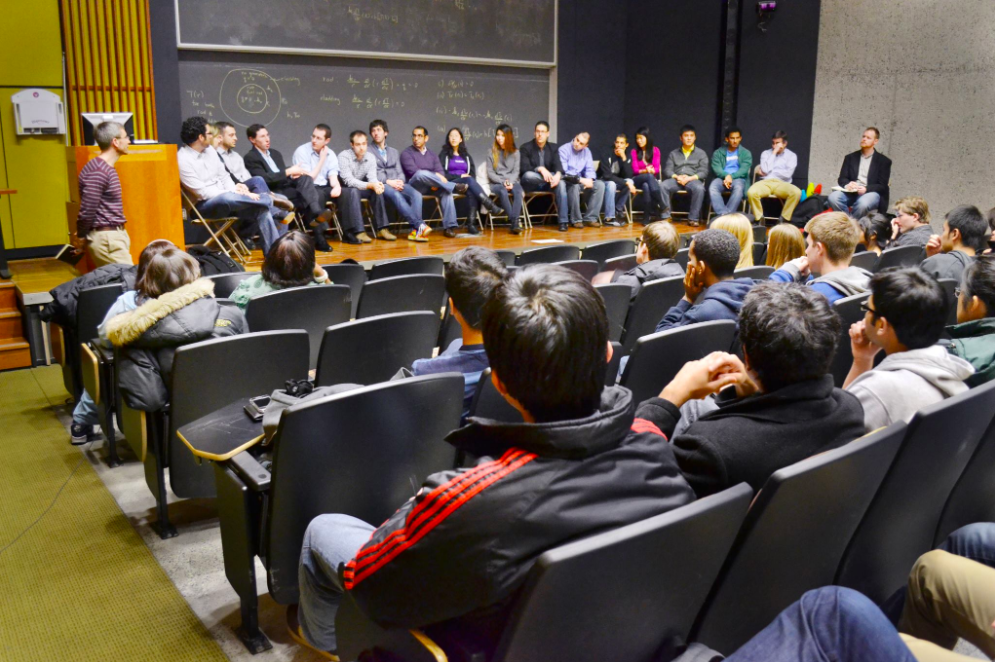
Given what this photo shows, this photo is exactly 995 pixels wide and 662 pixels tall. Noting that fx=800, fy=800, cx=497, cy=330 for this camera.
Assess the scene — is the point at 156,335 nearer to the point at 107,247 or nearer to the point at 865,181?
the point at 107,247

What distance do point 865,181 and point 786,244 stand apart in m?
5.35

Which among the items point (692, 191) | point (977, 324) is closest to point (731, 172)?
point (692, 191)

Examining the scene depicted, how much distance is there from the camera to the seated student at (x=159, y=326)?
275 centimetres

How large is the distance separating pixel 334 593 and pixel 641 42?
34.1 ft

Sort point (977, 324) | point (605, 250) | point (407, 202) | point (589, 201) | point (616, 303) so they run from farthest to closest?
point (589, 201) → point (407, 202) → point (605, 250) → point (616, 303) → point (977, 324)

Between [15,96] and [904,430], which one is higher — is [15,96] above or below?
above

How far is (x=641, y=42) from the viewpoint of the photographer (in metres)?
10.9

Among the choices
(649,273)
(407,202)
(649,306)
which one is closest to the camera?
(649,306)

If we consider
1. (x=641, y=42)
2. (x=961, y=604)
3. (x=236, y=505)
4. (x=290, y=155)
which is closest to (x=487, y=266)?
(x=236, y=505)

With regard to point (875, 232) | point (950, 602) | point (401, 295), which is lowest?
point (950, 602)

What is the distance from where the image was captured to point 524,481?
1.18 meters

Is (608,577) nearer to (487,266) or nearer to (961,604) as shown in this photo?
(961,604)

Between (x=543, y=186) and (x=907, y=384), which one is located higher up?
(x=543, y=186)

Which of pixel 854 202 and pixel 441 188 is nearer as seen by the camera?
pixel 441 188
